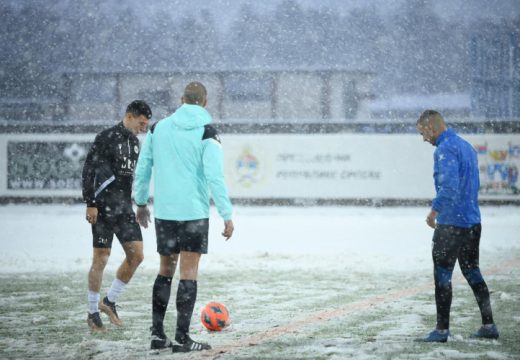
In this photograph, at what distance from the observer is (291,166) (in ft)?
85.1

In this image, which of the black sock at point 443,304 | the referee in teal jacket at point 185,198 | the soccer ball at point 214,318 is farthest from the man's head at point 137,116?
the black sock at point 443,304

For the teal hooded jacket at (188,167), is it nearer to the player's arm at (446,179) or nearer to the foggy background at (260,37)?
the player's arm at (446,179)

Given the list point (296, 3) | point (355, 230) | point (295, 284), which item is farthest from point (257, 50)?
point (295, 284)

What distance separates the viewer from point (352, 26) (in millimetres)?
82750

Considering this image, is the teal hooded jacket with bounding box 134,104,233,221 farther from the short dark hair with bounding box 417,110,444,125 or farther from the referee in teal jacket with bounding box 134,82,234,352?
the short dark hair with bounding box 417,110,444,125

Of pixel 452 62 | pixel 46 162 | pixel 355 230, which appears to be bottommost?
pixel 355 230

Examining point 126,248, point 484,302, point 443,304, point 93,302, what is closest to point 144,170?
point 126,248

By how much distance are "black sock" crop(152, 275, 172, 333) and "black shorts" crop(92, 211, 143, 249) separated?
1029mm

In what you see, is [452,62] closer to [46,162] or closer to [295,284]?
[46,162]

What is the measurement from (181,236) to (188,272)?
0.26m

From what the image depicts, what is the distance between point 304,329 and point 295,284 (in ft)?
9.76

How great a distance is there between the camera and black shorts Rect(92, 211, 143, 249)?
6246 mm

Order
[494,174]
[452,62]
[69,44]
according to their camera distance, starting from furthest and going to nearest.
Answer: [452,62] < [69,44] < [494,174]

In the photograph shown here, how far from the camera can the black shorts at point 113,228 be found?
6246mm
